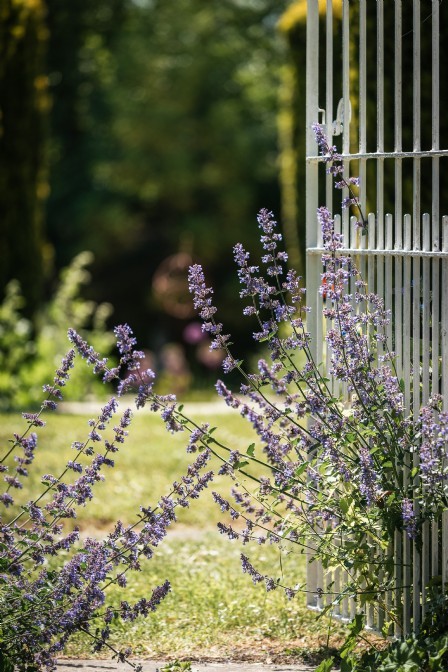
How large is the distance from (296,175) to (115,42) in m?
14.1

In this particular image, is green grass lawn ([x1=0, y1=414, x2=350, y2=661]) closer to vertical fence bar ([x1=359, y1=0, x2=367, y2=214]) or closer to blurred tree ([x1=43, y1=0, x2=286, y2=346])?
vertical fence bar ([x1=359, y1=0, x2=367, y2=214])

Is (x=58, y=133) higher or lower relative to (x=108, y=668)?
higher

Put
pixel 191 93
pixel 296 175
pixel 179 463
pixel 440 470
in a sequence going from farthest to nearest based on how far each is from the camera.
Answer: pixel 191 93 → pixel 296 175 → pixel 179 463 → pixel 440 470

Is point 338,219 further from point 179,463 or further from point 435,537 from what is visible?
point 179,463

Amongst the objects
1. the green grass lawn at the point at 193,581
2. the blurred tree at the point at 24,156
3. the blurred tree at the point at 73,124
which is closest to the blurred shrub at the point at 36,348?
the blurred tree at the point at 24,156

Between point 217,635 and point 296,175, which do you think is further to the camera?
point 296,175

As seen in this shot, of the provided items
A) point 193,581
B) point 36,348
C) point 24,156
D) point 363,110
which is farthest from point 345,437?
point 24,156

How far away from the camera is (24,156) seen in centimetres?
1298

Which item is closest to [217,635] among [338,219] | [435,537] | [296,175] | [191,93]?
[435,537]

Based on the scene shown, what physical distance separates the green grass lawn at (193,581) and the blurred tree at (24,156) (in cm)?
399

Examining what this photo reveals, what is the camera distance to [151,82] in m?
24.6

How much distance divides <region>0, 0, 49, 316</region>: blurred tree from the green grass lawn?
3.99 metres

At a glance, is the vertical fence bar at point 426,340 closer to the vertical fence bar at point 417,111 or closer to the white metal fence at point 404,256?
the white metal fence at point 404,256

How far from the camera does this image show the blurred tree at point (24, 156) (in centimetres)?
1264
